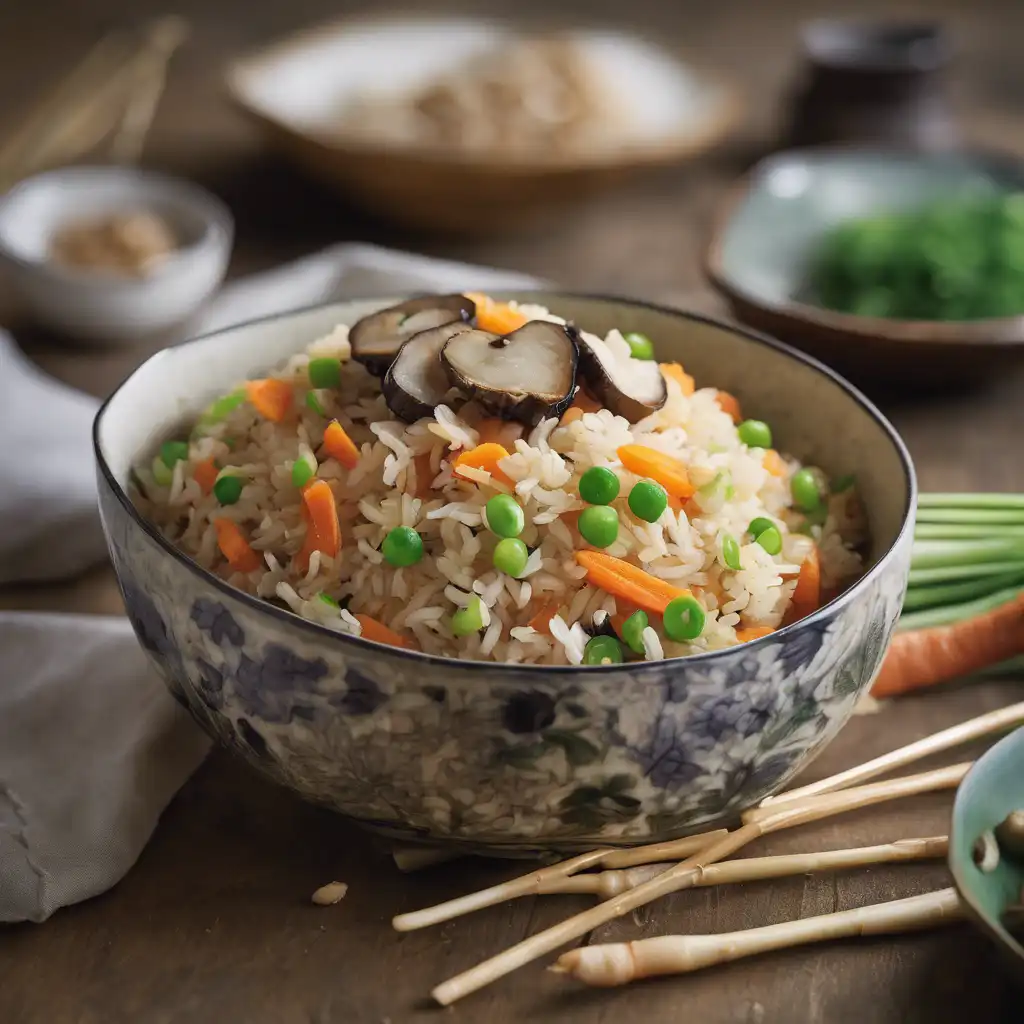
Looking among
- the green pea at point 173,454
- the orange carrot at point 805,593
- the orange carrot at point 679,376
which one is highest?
the orange carrot at point 679,376

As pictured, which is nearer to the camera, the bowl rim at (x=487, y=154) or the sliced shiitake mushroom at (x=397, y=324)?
the sliced shiitake mushroom at (x=397, y=324)

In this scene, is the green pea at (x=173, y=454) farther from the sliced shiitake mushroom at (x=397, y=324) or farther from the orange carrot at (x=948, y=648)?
the orange carrot at (x=948, y=648)

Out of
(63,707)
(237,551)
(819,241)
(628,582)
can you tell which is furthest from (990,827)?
(819,241)

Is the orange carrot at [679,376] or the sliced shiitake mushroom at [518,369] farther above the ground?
the sliced shiitake mushroom at [518,369]

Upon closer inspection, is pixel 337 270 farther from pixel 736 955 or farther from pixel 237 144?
pixel 736 955

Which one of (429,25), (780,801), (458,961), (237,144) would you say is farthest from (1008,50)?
(458,961)

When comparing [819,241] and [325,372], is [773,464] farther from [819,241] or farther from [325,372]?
[819,241]

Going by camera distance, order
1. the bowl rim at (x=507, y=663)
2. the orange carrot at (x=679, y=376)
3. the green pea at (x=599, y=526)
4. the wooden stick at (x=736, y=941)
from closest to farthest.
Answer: the bowl rim at (x=507, y=663) < the wooden stick at (x=736, y=941) < the green pea at (x=599, y=526) < the orange carrot at (x=679, y=376)

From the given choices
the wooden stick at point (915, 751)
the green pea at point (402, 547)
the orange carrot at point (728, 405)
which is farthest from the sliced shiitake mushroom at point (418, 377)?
the wooden stick at point (915, 751)
